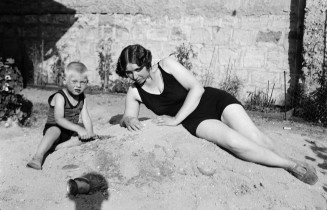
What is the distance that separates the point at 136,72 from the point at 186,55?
3634 millimetres

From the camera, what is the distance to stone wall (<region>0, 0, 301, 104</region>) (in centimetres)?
636

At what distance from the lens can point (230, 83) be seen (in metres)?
6.64

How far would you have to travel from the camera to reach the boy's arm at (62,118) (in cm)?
363

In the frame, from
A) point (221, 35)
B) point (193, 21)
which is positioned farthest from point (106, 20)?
point (221, 35)

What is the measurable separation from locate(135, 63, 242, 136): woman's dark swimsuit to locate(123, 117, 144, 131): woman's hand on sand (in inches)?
8.8

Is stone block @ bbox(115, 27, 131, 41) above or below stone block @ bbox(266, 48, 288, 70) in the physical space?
above

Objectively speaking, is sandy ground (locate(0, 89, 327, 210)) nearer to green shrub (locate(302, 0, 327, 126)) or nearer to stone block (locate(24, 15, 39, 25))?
green shrub (locate(302, 0, 327, 126))

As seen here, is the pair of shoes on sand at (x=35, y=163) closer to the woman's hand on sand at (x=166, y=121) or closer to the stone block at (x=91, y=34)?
the woman's hand on sand at (x=166, y=121)

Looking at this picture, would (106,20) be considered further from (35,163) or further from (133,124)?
(35,163)

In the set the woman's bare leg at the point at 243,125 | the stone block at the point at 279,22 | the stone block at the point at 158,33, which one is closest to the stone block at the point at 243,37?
the stone block at the point at 279,22

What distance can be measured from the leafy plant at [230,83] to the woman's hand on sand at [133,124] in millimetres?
3225

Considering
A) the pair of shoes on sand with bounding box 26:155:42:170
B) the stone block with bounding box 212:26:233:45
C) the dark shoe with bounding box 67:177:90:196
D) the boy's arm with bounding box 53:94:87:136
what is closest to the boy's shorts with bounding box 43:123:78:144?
the boy's arm with bounding box 53:94:87:136

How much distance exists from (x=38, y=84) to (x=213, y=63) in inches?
149

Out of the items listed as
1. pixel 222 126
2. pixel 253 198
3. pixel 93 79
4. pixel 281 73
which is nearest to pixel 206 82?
pixel 281 73
